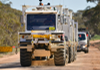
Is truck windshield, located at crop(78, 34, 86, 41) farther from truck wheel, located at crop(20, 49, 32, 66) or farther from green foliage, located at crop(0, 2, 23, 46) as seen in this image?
truck wheel, located at crop(20, 49, 32, 66)

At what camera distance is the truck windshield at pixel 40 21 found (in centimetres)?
1738

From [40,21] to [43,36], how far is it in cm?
116

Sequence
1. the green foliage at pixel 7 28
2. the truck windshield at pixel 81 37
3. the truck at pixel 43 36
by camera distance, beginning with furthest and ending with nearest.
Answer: the green foliage at pixel 7 28 → the truck windshield at pixel 81 37 → the truck at pixel 43 36

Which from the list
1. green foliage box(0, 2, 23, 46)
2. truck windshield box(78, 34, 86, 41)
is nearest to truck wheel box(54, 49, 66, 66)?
truck windshield box(78, 34, 86, 41)

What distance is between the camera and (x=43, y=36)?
54.7ft

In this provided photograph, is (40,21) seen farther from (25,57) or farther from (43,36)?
(25,57)

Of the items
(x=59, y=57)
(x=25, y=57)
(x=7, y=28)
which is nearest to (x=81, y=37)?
(x=7, y=28)

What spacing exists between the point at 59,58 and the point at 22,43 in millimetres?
2173

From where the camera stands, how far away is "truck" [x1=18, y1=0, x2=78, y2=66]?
16.4 meters

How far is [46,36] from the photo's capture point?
16672mm

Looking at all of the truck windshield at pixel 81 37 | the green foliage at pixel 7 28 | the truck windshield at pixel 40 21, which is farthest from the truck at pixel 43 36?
the green foliage at pixel 7 28

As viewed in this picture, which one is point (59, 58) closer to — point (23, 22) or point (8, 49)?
point (23, 22)

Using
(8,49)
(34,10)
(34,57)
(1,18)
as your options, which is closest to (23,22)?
(34,10)

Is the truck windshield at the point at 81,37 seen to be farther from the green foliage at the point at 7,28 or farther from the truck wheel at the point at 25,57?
the truck wheel at the point at 25,57
